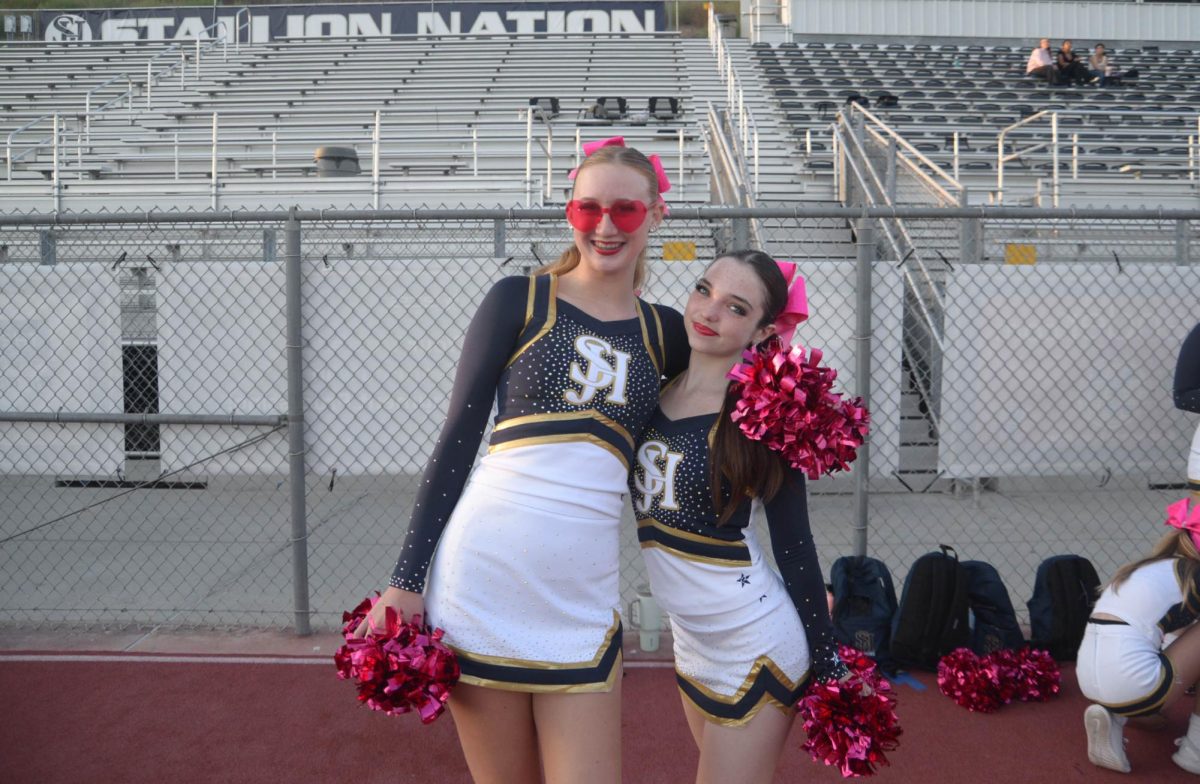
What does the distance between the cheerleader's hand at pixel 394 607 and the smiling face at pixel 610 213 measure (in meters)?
0.77

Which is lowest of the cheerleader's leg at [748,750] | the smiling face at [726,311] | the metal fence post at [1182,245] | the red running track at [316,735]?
the red running track at [316,735]

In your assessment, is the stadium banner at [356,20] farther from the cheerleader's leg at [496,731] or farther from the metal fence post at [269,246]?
the cheerleader's leg at [496,731]

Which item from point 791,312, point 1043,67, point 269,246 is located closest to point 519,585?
point 791,312

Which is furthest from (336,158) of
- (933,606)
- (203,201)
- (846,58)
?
(846,58)

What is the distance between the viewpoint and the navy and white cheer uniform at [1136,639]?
303cm

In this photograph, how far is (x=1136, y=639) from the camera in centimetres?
305

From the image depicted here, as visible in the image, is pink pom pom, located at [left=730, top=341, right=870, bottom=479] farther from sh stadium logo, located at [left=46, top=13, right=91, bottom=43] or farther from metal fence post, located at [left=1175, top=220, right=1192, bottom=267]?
sh stadium logo, located at [left=46, top=13, right=91, bottom=43]

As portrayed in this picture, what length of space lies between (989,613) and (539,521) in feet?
9.42

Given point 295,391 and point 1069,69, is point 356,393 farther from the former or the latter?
point 1069,69

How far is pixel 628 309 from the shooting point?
2047 millimetres

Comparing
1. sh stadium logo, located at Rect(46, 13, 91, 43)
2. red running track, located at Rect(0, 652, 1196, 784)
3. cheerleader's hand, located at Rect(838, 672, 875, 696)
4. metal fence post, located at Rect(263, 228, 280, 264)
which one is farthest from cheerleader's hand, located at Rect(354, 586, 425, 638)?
sh stadium logo, located at Rect(46, 13, 91, 43)

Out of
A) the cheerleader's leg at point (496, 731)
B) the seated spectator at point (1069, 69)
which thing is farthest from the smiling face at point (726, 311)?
the seated spectator at point (1069, 69)

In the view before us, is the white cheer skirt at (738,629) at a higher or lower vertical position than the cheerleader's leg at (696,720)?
higher

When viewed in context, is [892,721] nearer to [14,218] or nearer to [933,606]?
[933,606]
